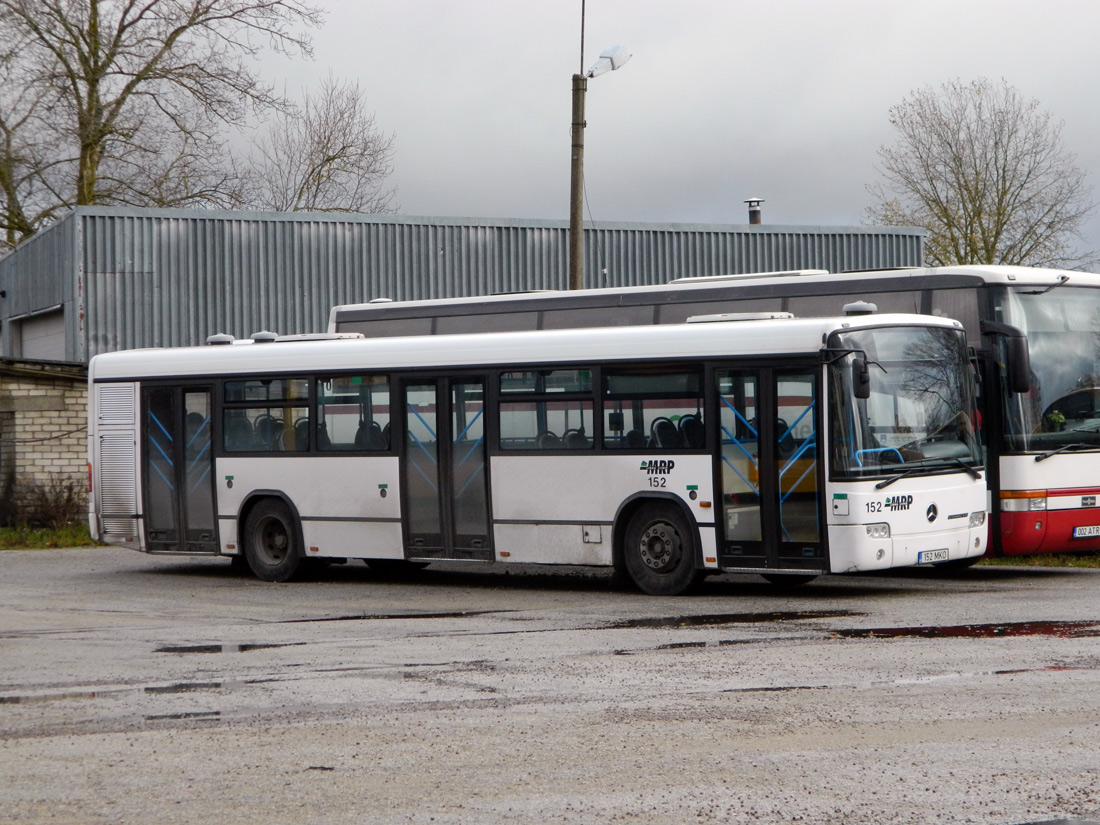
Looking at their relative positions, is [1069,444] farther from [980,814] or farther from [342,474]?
[980,814]

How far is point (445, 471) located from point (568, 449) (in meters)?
1.52

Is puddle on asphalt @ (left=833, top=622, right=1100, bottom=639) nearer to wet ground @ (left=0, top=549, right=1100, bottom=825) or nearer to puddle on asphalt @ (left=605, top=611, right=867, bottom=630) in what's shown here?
wet ground @ (left=0, top=549, right=1100, bottom=825)

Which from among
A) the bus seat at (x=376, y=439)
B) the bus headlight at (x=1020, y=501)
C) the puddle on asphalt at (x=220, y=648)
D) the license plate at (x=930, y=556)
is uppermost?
the bus seat at (x=376, y=439)

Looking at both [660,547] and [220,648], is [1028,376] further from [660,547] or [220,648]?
[220,648]

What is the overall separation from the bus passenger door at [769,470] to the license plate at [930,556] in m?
1.01

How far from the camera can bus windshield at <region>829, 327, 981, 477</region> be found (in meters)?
13.2

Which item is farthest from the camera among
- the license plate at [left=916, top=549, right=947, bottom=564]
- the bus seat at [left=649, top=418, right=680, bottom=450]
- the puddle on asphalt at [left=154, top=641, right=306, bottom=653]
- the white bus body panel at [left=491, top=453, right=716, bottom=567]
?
the bus seat at [left=649, top=418, right=680, bottom=450]

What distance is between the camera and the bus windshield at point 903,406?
13172mm

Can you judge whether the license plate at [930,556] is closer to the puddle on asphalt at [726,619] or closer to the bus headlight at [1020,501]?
the puddle on asphalt at [726,619]

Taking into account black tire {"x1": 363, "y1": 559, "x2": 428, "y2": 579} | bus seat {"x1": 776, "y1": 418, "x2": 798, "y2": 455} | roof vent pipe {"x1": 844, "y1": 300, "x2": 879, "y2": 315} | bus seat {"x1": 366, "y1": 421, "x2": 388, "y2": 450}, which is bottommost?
black tire {"x1": 363, "y1": 559, "x2": 428, "y2": 579}

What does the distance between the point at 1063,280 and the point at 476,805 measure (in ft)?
37.9

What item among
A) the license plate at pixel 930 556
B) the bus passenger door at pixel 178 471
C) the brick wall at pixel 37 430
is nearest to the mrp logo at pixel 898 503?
the license plate at pixel 930 556

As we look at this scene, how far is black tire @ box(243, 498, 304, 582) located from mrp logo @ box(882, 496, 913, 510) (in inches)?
271

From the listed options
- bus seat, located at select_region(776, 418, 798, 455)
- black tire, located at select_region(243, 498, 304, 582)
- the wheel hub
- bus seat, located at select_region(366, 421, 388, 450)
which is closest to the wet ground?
the wheel hub
